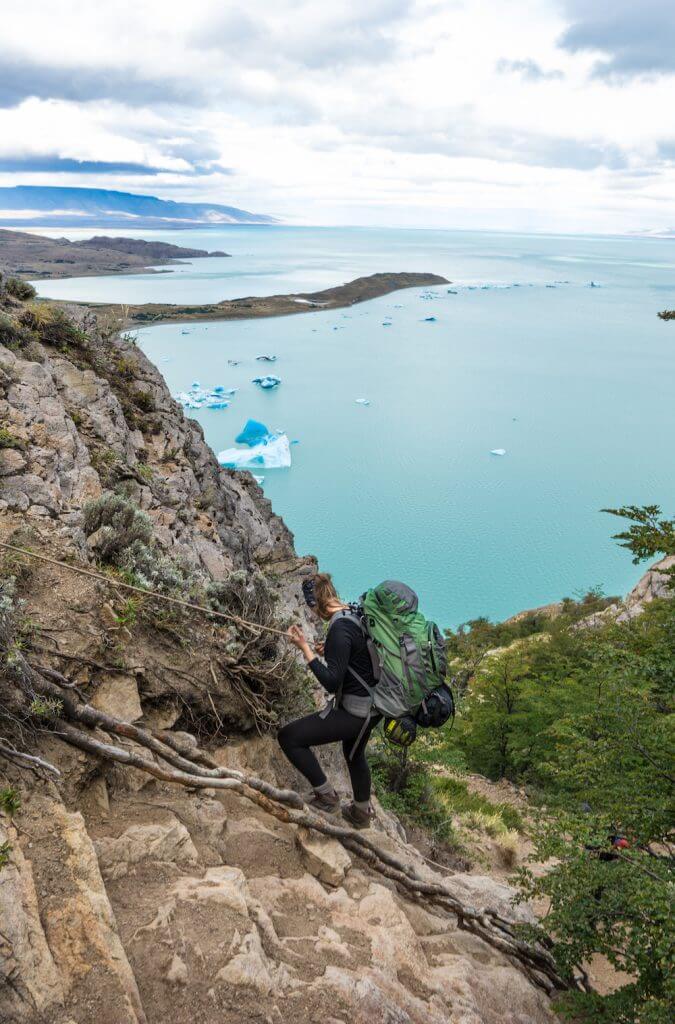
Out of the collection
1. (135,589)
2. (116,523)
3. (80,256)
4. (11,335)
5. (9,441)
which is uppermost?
(80,256)

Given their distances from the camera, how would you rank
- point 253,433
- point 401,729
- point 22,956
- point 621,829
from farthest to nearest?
point 253,433, point 621,829, point 401,729, point 22,956

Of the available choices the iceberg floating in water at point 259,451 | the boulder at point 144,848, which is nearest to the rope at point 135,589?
the boulder at point 144,848

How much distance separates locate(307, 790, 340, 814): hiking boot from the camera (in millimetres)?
4605

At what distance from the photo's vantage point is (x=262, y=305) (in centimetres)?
9500

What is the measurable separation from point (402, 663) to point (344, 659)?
36 cm

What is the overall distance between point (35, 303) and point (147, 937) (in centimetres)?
969

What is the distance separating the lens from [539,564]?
31125mm

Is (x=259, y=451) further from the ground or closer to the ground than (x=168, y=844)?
closer to the ground

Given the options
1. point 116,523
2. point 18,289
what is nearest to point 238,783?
point 116,523

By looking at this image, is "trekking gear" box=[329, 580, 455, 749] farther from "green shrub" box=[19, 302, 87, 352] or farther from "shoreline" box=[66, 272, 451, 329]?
"shoreline" box=[66, 272, 451, 329]

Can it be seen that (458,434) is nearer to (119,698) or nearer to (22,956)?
(119,698)

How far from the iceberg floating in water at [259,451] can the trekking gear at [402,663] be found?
105 feet

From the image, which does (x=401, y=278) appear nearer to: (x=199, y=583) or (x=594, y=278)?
(x=594, y=278)

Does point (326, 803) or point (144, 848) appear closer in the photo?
point (144, 848)
